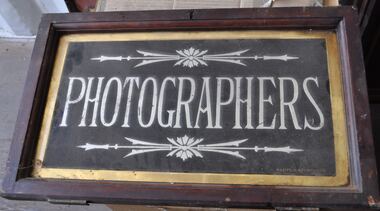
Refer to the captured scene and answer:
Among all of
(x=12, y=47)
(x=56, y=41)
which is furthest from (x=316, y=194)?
(x=12, y=47)

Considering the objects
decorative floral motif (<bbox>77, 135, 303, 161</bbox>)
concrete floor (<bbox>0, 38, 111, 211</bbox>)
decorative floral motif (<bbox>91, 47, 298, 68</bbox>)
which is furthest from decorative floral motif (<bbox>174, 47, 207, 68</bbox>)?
concrete floor (<bbox>0, 38, 111, 211</bbox>)

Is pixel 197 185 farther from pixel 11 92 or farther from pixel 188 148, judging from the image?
pixel 11 92

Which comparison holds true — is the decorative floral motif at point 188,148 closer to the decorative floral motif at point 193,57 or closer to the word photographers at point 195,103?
the word photographers at point 195,103

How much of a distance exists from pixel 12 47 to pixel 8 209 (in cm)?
65

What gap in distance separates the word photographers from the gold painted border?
33mm

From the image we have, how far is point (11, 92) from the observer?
5.58 ft

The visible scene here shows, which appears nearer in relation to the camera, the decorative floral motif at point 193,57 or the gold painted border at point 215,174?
the gold painted border at point 215,174

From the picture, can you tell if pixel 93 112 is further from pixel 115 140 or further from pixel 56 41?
pixel 56 41

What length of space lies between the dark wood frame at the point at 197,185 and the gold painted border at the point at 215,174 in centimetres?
1

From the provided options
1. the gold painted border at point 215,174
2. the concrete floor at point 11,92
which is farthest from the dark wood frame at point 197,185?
the concrete floor at point 11,92

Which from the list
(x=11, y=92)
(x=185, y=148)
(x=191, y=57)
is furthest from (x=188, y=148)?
(x=11, y=92)

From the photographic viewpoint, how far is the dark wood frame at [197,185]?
2.40ft

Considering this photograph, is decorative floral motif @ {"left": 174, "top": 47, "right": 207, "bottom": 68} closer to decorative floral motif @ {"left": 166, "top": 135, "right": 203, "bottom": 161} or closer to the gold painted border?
the gold painted border

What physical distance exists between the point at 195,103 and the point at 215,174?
0.13 m
